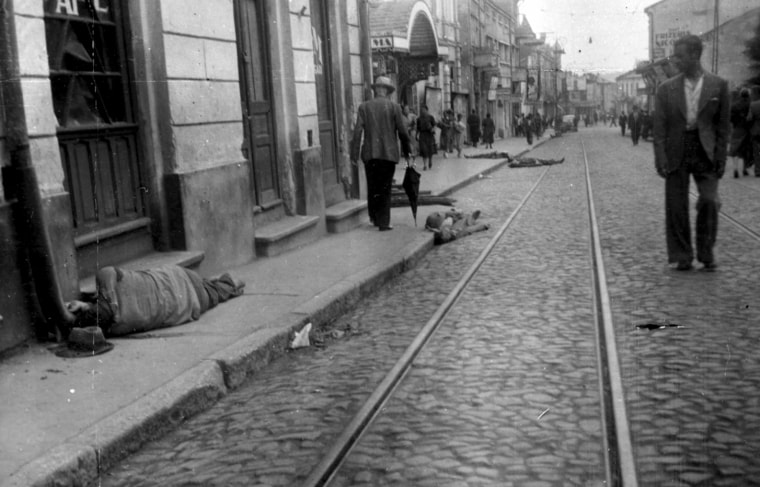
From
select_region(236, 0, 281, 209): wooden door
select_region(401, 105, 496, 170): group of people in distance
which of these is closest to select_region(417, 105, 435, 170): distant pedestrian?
select_region(401, 105, 496, 170): group of people in distance

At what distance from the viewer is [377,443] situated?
381cm

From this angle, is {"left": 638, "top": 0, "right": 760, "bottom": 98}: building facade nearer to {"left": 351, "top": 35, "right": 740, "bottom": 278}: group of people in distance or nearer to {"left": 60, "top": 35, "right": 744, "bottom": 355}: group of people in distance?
{"left": 60, "top": 35, "right": 744, "bottom": 355}: group of people in distance

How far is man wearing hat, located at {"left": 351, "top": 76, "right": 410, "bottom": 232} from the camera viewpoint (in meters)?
10.5

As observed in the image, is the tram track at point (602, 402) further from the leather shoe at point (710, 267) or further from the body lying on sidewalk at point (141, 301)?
the body lying on sidewalk at point (141, 301)

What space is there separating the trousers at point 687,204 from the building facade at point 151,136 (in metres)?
4.02

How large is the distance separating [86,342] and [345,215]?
6350 mm

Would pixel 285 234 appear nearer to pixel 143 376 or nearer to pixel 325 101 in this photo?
pixel 325 101

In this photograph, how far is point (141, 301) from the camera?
18.9 ft

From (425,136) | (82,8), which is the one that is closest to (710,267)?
(82,8)

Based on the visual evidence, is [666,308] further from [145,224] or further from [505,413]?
[145,224]

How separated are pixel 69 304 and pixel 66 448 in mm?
2123

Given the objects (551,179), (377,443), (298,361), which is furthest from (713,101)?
(551,179)

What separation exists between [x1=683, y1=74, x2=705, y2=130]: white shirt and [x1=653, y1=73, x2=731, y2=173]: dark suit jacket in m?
0.03

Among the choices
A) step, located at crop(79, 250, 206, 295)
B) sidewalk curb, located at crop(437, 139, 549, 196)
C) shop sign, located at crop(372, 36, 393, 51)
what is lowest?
sidewalk curb, located at crop(437, 139, 549, 196)
